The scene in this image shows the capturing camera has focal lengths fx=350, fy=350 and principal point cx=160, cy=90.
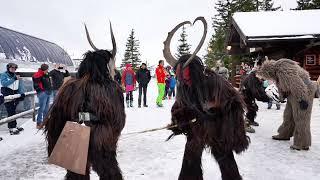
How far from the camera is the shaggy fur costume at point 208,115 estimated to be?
383cm

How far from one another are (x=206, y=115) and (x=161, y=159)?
206 cm

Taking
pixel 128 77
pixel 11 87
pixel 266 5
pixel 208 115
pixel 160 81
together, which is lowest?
pixel 208 115

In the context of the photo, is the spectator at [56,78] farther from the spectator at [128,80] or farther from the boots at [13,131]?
the spectator at [128,80]

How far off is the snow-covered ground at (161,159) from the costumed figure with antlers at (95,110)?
4.25 feet

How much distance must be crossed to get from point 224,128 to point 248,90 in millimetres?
4526

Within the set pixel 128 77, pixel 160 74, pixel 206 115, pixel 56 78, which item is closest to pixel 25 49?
pixel 128 77

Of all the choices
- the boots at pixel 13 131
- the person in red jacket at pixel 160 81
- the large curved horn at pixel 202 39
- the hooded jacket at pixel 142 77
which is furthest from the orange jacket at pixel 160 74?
the large curved horn at pixel 202 39

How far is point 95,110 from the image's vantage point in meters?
3.42

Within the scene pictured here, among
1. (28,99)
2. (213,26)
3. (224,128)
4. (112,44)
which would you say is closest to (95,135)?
(112,44)

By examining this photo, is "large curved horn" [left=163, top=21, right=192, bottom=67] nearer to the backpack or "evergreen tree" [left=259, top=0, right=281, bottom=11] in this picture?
the backpack

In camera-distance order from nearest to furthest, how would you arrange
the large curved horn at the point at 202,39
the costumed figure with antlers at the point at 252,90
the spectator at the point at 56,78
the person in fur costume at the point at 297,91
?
1. the large curved horn at the point at 202,39
2. the person in fur costume at the point at 297,91
3. the costumed figure with antlers at the point at 252,90
4. the spectator at the point at 56,78

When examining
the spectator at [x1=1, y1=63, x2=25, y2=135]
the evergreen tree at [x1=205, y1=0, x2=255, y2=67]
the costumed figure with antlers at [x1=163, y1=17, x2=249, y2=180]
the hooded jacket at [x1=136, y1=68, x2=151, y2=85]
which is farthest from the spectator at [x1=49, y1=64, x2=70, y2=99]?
the evergreen tree at [x1=205, y1=0, x2=255, y2=67]

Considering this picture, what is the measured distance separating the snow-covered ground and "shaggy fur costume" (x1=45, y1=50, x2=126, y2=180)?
1296 mm

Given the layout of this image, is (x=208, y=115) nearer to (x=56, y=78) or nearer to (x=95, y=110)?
(x=95, y=110)
